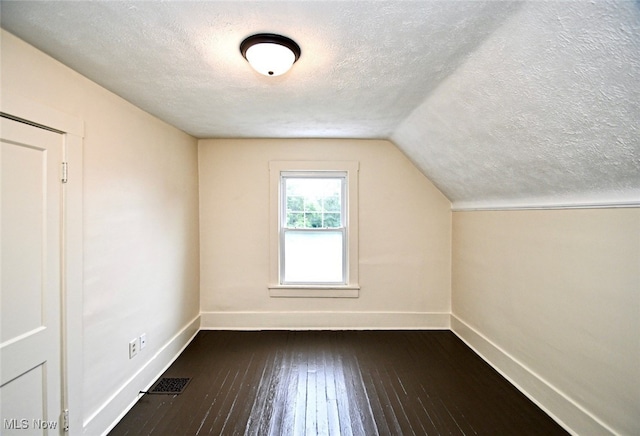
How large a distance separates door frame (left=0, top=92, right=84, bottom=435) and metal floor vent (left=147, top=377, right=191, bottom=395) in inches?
25.2

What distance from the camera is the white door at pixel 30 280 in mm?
1368

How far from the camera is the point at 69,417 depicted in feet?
5.48

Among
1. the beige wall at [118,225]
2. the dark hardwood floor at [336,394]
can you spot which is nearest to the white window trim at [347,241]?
the dark hardwood floor at [336,394]

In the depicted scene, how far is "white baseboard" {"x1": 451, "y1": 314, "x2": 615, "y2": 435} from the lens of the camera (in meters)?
1.81

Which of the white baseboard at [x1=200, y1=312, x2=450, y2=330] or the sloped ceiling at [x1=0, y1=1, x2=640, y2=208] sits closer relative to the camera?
the sloped ceiling at [x1=0, y1=1, x2=640, y2=208]

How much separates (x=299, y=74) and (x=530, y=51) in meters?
1.19

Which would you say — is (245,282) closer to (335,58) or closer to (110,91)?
(110,91)

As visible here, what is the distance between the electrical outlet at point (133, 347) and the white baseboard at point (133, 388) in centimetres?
15

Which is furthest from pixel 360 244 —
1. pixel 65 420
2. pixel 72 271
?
pixel 65 420

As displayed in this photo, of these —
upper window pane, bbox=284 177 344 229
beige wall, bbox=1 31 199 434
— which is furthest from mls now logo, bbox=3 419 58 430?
upper window pane, bbox=284 177 344 229

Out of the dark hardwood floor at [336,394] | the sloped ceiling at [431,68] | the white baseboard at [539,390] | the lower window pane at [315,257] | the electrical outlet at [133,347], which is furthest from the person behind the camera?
the lower window pane at [315,257]

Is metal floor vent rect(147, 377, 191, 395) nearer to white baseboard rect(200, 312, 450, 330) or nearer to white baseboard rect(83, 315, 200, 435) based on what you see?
white baseboard rect(83, 315, 200, 435)

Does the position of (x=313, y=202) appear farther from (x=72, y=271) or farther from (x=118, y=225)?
(x=72, y=271)

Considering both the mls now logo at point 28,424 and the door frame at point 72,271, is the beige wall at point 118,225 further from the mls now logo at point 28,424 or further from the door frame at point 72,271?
the mls now logo at point 28,424
